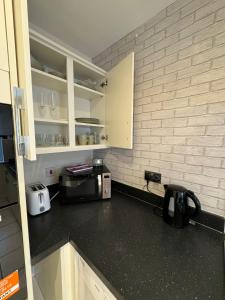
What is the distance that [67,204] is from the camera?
119cm

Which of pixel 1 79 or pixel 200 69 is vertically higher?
pixel 200 69

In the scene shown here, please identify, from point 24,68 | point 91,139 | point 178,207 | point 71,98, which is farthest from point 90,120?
point 178,207

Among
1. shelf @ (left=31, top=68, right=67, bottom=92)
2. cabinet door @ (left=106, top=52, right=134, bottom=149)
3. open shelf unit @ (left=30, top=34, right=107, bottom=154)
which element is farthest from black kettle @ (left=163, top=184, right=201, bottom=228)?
shelf @ (left=31, top=68, right=67, bottom=92)

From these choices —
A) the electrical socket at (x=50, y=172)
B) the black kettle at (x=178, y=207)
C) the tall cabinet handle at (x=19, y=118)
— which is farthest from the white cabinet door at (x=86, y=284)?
the electrical socket at (x=50, y=172)

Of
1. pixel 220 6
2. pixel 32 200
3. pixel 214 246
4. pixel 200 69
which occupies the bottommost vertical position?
pixel 214 246

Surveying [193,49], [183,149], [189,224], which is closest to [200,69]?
[193,49]

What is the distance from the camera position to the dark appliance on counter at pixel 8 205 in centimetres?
48

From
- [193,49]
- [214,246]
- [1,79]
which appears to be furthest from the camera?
[193,49]

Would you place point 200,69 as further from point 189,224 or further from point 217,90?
point 189,224

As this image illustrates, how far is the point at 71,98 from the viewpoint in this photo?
110cm

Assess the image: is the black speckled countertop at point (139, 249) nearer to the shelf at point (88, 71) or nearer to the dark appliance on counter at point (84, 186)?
the dark appliance on counter at point (84, 186)

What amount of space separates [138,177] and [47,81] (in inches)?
43.8

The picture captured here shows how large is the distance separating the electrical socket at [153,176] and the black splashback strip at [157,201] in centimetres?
13

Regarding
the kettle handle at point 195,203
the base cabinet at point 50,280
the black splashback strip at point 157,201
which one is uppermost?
the kettle handle at point 195,203
